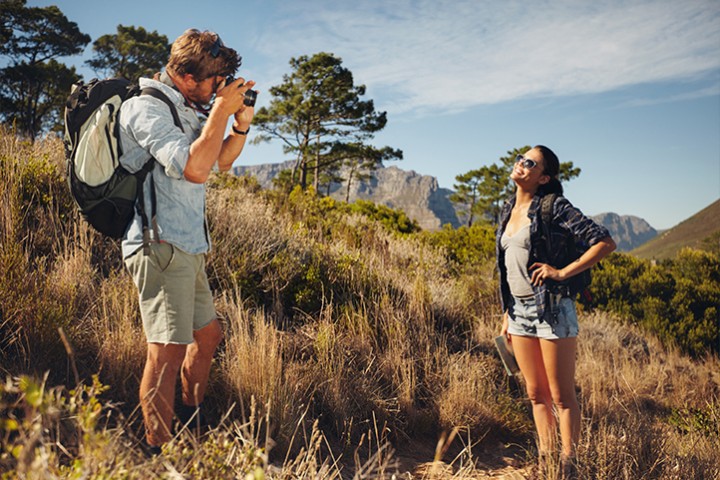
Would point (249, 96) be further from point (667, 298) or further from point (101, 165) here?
point (667, 298)

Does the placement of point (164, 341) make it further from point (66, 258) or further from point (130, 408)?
point (66, 258)

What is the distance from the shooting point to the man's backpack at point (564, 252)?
2.78 meters

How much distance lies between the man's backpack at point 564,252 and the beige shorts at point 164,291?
203cm

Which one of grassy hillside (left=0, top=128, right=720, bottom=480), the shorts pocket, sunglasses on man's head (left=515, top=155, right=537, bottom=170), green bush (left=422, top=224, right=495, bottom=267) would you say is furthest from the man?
green bush (left=422, top=224, right=495, bottom=267)

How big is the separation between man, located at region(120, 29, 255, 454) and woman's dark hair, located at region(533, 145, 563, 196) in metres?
1.89

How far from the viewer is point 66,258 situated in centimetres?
361

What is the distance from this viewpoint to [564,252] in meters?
2.83

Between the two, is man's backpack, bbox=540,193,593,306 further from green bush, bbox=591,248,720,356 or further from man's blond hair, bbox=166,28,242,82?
green bush, bbox=591,248,720,356

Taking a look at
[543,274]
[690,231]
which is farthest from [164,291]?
[690,231]

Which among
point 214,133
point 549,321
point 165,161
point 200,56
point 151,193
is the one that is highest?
point 200,56

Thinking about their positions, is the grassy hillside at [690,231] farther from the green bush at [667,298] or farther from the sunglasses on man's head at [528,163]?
the sunglasses on man's head at [528,163]

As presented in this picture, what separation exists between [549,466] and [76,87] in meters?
3.10

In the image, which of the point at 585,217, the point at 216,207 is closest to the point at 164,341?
the point at 585,217

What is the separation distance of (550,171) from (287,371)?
222 centimetres
